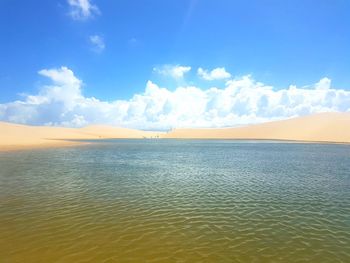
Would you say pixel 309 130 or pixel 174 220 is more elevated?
pixel 309 130

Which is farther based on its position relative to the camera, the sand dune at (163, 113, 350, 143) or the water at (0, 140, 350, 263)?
the sand dune at (163, 113, 350, 143)

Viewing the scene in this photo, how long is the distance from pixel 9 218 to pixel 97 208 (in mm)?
5017

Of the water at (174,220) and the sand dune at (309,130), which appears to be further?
the sand dune at (309,130)

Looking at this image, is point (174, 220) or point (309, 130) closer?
point (174, 220)

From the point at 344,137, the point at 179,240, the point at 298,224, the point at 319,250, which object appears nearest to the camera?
the point at 319,250

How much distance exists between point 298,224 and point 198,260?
7200mm

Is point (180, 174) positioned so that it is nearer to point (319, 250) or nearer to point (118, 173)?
point (118, 173)

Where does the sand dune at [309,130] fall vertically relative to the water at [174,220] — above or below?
above

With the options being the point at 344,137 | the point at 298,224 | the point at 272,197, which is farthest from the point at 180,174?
the point at 344,137

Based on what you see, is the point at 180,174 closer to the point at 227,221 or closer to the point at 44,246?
the point at 227,221

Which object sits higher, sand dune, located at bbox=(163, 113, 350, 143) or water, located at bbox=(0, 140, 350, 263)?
sand dune, located at bbox=(163, 113, 350, 143)

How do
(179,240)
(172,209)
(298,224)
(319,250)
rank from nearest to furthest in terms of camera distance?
(319,250) < (179,240) < (298,224) < (172,209)

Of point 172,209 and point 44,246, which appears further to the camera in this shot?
point 172,209

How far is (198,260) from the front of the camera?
10891 millimetres
